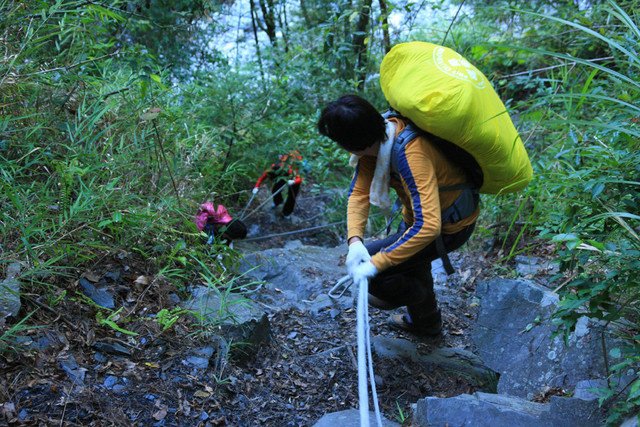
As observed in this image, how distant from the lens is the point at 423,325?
3055 mm

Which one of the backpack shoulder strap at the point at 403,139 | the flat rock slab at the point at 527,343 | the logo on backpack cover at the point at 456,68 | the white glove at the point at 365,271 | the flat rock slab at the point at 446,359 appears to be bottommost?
the flat rock slab at the point at 446,359

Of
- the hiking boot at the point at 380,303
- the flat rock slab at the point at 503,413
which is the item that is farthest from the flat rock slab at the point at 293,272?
the flat rock slab at the point at 503,413

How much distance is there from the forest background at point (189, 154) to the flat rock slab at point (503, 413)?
120 mm

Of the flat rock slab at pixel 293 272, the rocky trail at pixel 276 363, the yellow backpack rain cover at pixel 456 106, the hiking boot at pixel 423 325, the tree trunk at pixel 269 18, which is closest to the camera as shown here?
the rocky trail at pixel 276 363

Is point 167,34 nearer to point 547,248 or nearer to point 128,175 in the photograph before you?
point 128,175

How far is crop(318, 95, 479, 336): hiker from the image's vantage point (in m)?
2.33

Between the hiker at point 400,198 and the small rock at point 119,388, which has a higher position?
the hiker at point 400,198

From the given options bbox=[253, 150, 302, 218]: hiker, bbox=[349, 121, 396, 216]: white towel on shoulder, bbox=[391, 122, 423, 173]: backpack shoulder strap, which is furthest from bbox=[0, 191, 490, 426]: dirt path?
bbox=[253, 150, 302, 218]: hiker

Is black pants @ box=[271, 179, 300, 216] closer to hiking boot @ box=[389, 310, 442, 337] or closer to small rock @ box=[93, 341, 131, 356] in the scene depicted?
hiking boot @ box=[389, 310, 442, 337]

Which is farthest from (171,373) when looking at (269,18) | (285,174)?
(269,18)

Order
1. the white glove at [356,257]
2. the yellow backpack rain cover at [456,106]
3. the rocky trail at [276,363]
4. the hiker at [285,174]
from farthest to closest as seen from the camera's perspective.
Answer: the hiker at [285,174] < the white glove at [356,257] < the yellow backpack rain cover at [456,106] < the rocky trail at [276,363]

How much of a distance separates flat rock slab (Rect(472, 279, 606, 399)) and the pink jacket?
5.79 ft

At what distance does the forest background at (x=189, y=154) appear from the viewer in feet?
5.99

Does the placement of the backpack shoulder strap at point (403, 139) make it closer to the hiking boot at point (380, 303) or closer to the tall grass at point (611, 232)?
the tall grass at point (611, 232)
